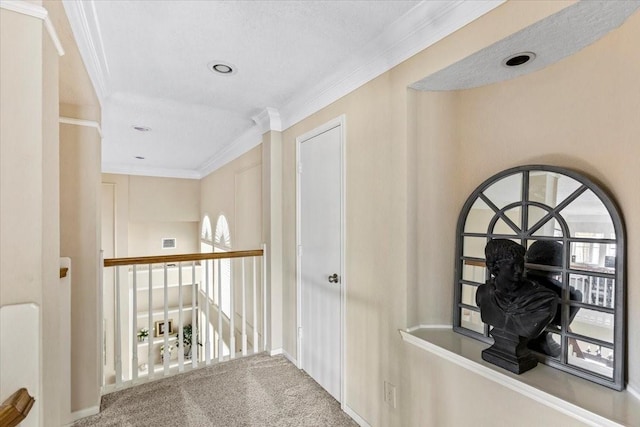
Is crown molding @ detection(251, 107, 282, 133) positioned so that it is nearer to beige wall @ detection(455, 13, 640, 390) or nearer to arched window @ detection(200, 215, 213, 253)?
beige wall @ detection(455, 13, 640, 390)

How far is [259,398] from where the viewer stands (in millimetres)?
2250

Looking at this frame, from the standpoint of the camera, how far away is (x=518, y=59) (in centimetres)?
138

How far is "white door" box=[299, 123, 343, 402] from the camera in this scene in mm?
2232

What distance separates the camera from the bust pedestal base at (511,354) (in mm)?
1267

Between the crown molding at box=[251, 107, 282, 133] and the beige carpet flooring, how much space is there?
227 cm

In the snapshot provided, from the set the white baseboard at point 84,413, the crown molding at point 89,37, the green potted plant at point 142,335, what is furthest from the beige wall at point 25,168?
the green potted plant at point 142,335

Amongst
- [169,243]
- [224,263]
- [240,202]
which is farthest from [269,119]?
[169,243]

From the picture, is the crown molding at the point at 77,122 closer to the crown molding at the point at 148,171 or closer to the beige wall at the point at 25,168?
the beige wall at the point at 25,168

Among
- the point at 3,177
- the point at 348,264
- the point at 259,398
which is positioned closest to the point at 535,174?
the point at 348,264

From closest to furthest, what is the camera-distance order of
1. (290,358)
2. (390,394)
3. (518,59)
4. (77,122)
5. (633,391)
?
(633,391)
(518,59)
(390,394)
(77,122)
(290,358)

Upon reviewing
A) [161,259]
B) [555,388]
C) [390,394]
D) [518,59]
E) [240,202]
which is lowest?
[390,394]

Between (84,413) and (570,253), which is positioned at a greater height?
(570,253)

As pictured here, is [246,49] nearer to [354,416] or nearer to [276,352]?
[354,416]

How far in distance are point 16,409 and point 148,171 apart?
6087 millimetres
